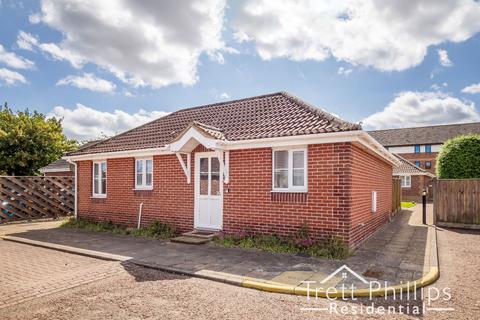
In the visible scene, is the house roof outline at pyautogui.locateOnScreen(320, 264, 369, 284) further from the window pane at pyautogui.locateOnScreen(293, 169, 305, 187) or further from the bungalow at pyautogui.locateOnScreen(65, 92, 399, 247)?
the window pane at pyautogui.locateOnScreen(293, 169, 305, 187)

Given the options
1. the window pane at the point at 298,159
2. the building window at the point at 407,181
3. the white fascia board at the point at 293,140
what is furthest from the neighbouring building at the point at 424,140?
the white fascia board at the point at 293,140

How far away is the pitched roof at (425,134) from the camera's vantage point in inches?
1775

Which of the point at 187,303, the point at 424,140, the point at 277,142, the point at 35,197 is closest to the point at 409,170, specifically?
the point at 424,140

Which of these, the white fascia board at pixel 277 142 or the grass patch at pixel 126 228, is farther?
the grass patch at pixel 126 228

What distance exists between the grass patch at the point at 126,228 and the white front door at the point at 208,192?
1.04 metres

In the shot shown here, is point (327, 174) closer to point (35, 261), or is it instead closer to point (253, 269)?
point (253, 269)

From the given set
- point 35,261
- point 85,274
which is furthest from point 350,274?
point 35,261

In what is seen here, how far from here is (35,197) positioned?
1488 centimetres

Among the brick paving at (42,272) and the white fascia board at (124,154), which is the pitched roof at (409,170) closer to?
the white fascia board at (124,154)

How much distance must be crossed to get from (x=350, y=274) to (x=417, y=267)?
5.35ft

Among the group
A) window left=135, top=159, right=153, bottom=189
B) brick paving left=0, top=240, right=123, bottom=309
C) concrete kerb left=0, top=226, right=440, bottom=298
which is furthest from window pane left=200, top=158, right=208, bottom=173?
brick paving left=0, top=240, right=123, bottom=309

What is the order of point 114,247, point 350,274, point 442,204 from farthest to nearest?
point 442,204, point 114,247, point 350,274

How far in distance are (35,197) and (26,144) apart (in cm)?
1433

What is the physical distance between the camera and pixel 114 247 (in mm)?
8578
